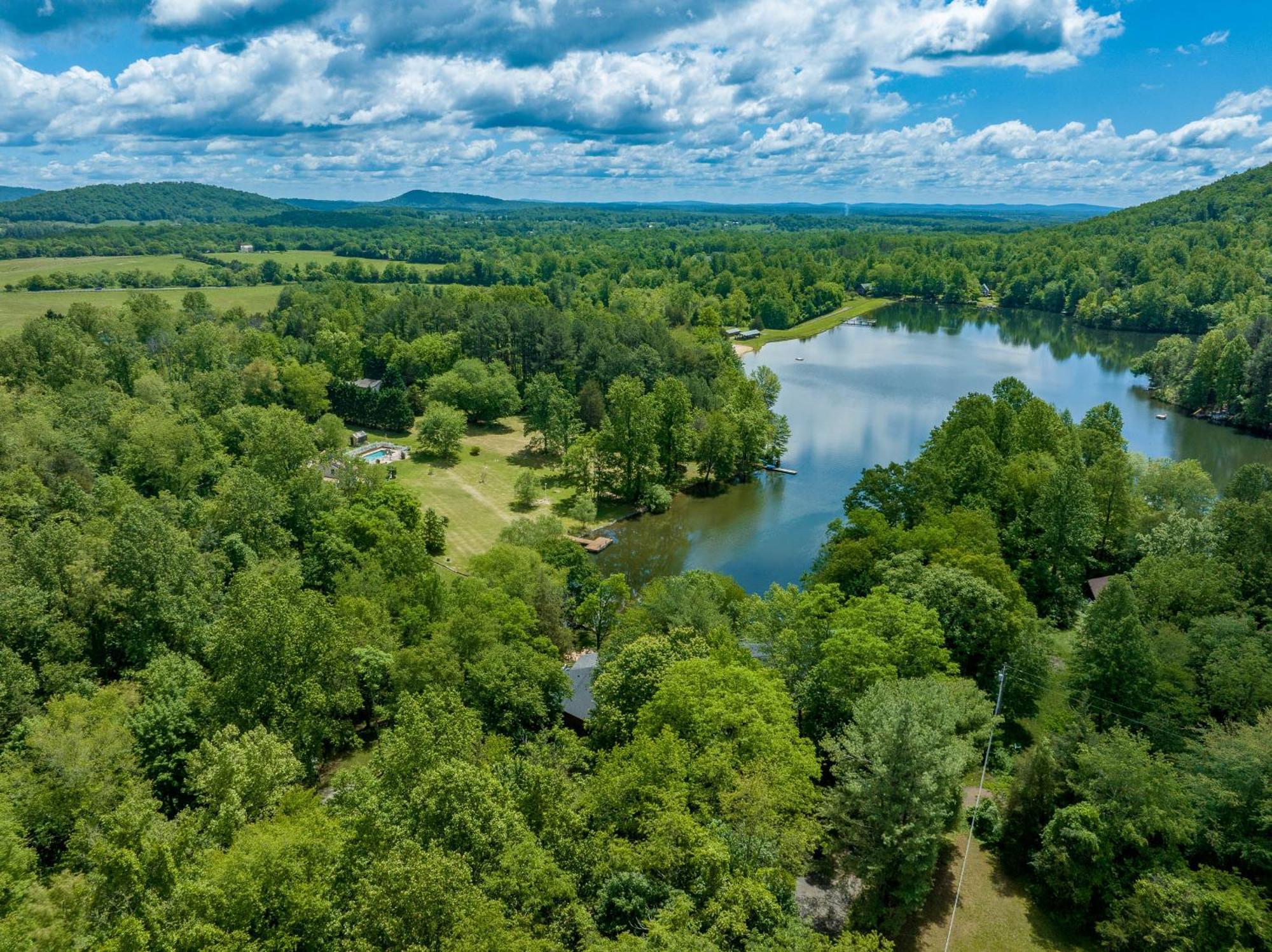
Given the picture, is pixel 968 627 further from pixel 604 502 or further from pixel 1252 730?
pixel 604 502

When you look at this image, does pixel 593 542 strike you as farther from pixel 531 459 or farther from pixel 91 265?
pixel 91 265

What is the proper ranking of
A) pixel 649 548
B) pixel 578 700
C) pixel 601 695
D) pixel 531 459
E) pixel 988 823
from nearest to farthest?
pixel 988 823
pixel 601 695
pixel 578 700
pixel 649 548
pixel 531 459

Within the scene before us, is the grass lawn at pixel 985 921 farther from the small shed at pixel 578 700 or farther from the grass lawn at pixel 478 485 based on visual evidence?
the grass lawn at pixel 478 485

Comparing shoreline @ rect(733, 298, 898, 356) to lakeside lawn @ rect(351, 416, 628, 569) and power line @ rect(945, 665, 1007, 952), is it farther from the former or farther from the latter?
power line @ rect(945, 665, 1007, 952)

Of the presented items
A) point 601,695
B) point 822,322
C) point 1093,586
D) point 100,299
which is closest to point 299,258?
point 100,299

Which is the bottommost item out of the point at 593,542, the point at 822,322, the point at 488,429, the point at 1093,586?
the point at 593,542

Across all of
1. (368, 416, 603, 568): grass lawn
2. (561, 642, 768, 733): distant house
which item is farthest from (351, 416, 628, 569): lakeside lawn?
(561, 642, 768, 733): distant house
